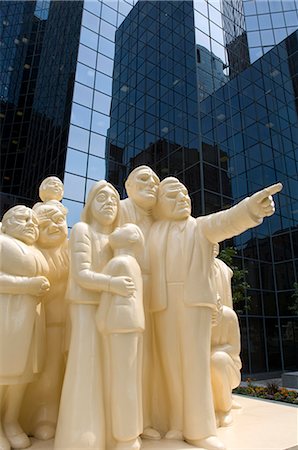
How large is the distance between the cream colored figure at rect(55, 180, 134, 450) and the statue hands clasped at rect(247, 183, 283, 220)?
1279 mm

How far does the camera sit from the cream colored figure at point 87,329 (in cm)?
257

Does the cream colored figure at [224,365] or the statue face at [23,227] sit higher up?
the statue face at [23,227]

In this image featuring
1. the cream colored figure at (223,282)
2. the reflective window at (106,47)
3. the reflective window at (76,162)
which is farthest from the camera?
the reflective window at (106,47)

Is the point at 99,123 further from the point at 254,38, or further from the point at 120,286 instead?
the point at 254,38

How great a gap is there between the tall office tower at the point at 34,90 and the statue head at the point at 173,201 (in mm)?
12485

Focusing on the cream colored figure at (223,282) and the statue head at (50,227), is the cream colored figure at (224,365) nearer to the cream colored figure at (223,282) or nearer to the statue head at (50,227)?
the cream colored figure at (223,282)

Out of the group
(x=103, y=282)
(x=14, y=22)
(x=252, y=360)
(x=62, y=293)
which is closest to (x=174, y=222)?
(x=103, y=282)

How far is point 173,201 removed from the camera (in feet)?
12.0

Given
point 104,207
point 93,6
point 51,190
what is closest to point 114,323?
point 104,207

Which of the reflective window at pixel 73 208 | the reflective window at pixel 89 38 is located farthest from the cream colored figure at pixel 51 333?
the reflective window at pixel 89 38

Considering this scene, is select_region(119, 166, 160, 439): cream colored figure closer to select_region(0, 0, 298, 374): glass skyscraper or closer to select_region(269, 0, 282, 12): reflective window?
select_region(0, 0, 298, 374): glass skyscraper

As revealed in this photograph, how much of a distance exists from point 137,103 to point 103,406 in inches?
754

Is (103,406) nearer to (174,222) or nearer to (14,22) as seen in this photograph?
(174,222)

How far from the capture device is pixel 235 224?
122 inches
